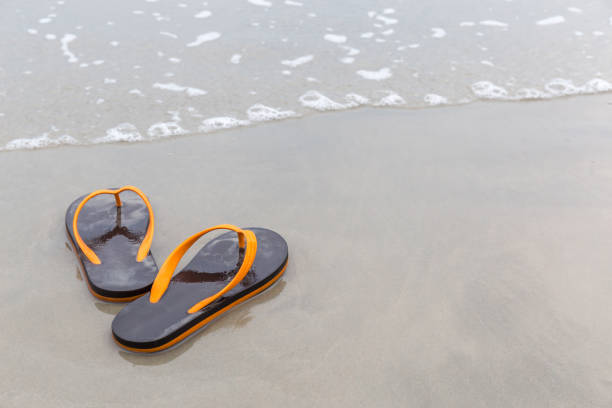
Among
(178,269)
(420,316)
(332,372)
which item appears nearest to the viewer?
(332,372)

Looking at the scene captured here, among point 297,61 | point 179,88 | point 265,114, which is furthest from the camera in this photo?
point 297,61

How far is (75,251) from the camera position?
81.9 inches

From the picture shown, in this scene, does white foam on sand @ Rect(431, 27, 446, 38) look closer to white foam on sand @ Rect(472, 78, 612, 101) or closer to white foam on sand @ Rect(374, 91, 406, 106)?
white foam on sand @ Rect(472, 78, 612, 101)

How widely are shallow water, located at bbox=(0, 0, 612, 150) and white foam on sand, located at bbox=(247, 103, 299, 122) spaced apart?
0.04 ft

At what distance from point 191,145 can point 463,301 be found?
1763 mm

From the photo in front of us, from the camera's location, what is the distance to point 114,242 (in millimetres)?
2086

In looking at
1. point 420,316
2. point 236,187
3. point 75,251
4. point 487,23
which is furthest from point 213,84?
point 487,23

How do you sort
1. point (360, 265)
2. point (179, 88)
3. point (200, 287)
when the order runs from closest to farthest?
1. point (200, 287)
2. point (360, 265)
3. point (179, 88)

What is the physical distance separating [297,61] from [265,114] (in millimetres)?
846

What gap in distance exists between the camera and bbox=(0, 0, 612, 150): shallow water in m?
3.16

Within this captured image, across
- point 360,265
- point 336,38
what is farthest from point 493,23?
point 360,265

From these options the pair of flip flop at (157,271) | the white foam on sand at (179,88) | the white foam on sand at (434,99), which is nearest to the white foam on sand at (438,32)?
the white foam on sand at (434,99)

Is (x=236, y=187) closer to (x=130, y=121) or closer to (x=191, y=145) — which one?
(x=191, y=145)

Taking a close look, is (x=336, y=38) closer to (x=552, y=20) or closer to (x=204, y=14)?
(x=204, y=14)
